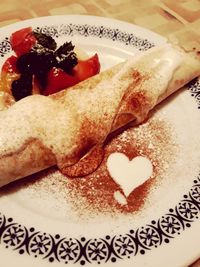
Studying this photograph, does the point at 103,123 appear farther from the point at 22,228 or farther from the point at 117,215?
the point at 22,228

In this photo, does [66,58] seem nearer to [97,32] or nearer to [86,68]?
[86,68]

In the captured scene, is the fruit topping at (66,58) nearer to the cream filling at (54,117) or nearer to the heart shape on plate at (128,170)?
the cream filling at (54,117)

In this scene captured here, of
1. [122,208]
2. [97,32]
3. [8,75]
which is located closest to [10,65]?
[8,75]

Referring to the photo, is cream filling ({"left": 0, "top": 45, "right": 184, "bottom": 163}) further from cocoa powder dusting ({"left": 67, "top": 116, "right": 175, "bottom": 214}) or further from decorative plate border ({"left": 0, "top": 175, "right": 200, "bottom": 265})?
decorative plate border ({"left": 0, "top": 175, "right": 200, "bottom": 265})

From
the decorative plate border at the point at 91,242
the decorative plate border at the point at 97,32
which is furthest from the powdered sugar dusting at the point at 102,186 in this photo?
the decorative plate border at the point at 97,32

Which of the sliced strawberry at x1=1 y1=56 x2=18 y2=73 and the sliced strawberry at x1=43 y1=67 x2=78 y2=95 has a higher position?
the sliced strawberry at x1=1 y1=56 x2=18 y2=73

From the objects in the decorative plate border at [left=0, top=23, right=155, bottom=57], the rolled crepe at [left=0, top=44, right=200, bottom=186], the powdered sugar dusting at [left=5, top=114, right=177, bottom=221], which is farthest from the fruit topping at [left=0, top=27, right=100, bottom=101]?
the powdered sugar dusting at [left=5, top=114, right=177, bottom=221]

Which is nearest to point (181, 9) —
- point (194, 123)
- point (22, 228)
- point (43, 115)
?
point (194, 123)
